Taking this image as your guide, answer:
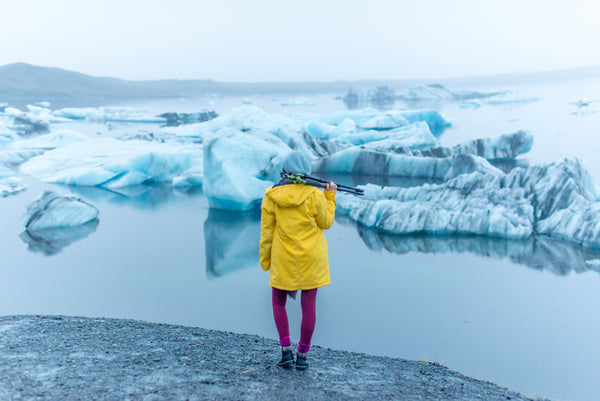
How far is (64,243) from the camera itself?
6418 millimetres

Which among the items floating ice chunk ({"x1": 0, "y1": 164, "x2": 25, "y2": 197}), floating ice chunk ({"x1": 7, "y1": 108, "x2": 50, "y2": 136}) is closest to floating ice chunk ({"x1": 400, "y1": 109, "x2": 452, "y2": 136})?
floating ice chunk ({"x1": 0, "y1": 164, "x2": 25, "y2": 197})

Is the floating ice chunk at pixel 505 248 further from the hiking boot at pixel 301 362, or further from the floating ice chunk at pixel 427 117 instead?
the floating ice chunk at pixel 427 117

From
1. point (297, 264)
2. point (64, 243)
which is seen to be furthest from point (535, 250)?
point (64, 243)

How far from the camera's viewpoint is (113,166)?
10.4 meters

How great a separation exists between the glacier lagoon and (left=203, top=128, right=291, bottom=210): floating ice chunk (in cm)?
36

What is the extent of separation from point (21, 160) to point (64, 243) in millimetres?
7417

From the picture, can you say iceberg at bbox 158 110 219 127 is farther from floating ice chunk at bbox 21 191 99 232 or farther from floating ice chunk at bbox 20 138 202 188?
floating ice chunk at bbox 21 191 99 232

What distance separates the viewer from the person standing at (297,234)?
219 centimetres

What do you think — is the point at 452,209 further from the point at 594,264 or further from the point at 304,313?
the point at 304,313

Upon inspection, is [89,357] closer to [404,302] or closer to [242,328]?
[242,328]

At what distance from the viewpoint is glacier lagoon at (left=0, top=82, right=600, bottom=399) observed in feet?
12.4

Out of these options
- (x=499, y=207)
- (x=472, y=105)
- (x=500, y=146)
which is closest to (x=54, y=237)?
(x=499, y=207)

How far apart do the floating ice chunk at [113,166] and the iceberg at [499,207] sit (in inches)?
176

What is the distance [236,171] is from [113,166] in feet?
12.2
